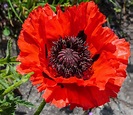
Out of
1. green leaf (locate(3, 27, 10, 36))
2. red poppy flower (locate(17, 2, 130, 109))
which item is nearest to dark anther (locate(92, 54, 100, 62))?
red poppy flower (locate(17, 2, 130, 109))

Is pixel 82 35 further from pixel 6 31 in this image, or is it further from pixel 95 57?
pixel 6 31

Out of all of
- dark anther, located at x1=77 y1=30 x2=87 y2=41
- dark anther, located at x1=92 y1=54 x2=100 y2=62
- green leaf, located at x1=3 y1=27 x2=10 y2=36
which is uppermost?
dark anther, located at x1=77 y1=30 x2=87 y2=41

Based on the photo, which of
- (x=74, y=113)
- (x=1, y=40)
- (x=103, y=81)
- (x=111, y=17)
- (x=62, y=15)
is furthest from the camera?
(x=111, y=17)

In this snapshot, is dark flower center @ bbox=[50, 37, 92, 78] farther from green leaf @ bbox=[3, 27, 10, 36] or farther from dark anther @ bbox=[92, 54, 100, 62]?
green leaf @ bbox=[3, 27, 10, 36]

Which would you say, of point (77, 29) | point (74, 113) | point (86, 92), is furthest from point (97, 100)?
point (74, 113)

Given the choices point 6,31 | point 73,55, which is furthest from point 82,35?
point 6,31

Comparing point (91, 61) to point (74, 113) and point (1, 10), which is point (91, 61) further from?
point (1, 10)

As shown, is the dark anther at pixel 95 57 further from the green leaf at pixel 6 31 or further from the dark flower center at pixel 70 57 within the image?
the green leaf at pixel 6 31
